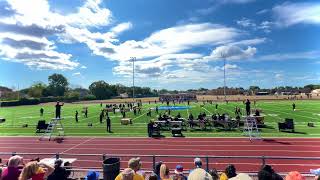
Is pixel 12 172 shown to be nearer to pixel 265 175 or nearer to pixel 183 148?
pixel 265 175

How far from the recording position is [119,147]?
23.1 m

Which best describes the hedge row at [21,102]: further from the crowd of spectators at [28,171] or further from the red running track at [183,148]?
the crowd of spectators at [28,171]

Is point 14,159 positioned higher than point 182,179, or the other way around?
point 14,159

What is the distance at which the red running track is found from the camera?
17.2 metres

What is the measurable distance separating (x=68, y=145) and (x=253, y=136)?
14.2 meters

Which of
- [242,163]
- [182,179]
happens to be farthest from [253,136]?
[182,179]

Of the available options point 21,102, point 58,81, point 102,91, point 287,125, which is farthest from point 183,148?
point 58,81

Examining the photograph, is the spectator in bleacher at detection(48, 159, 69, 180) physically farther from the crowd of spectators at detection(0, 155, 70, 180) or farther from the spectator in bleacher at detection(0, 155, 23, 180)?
the spectator in bleacher at detection(0, 155, 23, 180)

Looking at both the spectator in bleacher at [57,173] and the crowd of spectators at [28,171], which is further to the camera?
the spectator in bleacher at [57,173]

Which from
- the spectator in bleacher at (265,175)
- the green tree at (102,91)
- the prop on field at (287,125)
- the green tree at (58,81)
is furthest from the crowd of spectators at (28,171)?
the green tree at (58,81)

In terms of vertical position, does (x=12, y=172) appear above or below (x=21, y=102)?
below

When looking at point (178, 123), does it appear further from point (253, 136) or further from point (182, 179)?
point (182, 179)

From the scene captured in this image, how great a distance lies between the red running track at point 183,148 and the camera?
17.2 m

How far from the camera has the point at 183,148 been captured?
2222 centimetres
